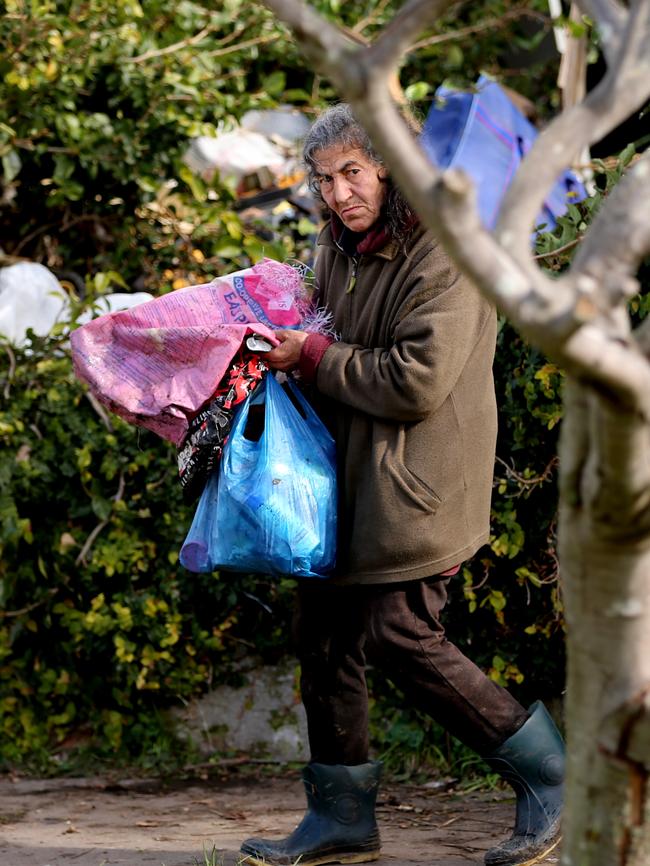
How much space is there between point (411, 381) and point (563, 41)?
410 cm

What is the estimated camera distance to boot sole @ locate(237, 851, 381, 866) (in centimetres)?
303

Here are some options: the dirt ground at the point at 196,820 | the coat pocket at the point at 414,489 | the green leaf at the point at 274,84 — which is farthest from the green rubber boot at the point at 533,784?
the green leaf at the point at 274,84

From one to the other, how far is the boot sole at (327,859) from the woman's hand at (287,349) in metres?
1.23

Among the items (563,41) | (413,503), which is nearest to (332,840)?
(413,503)

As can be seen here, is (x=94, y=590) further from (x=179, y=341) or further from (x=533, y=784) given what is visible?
(x=533, y=784)

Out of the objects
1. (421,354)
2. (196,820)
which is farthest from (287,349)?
(196,820)

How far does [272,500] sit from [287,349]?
37 cm

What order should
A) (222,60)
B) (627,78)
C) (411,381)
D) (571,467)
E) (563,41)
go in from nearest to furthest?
(627,78)
(571,467)
(411,381)
(222,60)
(563,41)

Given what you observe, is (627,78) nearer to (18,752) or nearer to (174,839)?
(174,839)

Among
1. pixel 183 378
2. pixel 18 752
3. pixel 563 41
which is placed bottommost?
pixel 18 752

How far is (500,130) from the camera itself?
598cm

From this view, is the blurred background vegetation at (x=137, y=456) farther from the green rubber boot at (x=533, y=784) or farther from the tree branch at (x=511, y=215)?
the tree branch at (x=511, y=215)

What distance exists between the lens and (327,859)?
3.07 meters

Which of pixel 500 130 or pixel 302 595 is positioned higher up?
pixel 500 130
